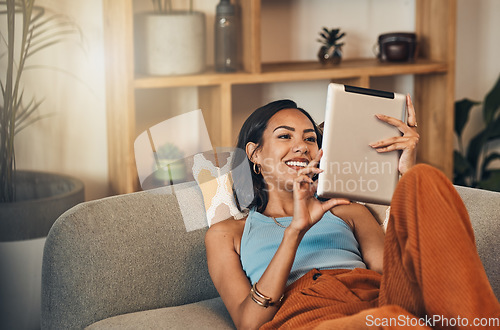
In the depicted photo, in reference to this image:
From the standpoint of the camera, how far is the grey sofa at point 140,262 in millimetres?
1350

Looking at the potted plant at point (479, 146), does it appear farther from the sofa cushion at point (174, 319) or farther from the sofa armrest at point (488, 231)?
the sofa cushion at point (174, 319)

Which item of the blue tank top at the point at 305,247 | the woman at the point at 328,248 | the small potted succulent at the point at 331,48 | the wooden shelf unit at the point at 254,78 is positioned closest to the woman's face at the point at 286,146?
the woman at the point at 328,248

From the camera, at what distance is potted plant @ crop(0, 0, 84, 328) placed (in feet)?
6.12

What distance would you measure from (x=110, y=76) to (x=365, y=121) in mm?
1067

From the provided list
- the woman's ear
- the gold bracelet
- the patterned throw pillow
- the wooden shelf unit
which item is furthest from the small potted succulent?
the gold bracelet

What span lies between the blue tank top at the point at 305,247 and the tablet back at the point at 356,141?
0.42 feet

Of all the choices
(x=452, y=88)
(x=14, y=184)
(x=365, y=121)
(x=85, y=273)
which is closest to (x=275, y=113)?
(x=365, y=121)

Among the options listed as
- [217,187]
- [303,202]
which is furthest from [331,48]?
[303,202]

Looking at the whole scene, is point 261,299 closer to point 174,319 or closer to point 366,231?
point 174,319

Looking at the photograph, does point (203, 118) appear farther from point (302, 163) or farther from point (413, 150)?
point (413, 150)

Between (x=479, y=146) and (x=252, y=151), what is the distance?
154cm

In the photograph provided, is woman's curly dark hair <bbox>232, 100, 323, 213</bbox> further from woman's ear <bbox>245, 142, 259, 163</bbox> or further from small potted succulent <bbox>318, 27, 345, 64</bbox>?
small potted succulent <bbox>318, 27, 345, 64</bbox>

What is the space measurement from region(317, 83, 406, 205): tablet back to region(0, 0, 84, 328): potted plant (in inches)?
38.4

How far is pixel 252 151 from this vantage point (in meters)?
1.50
